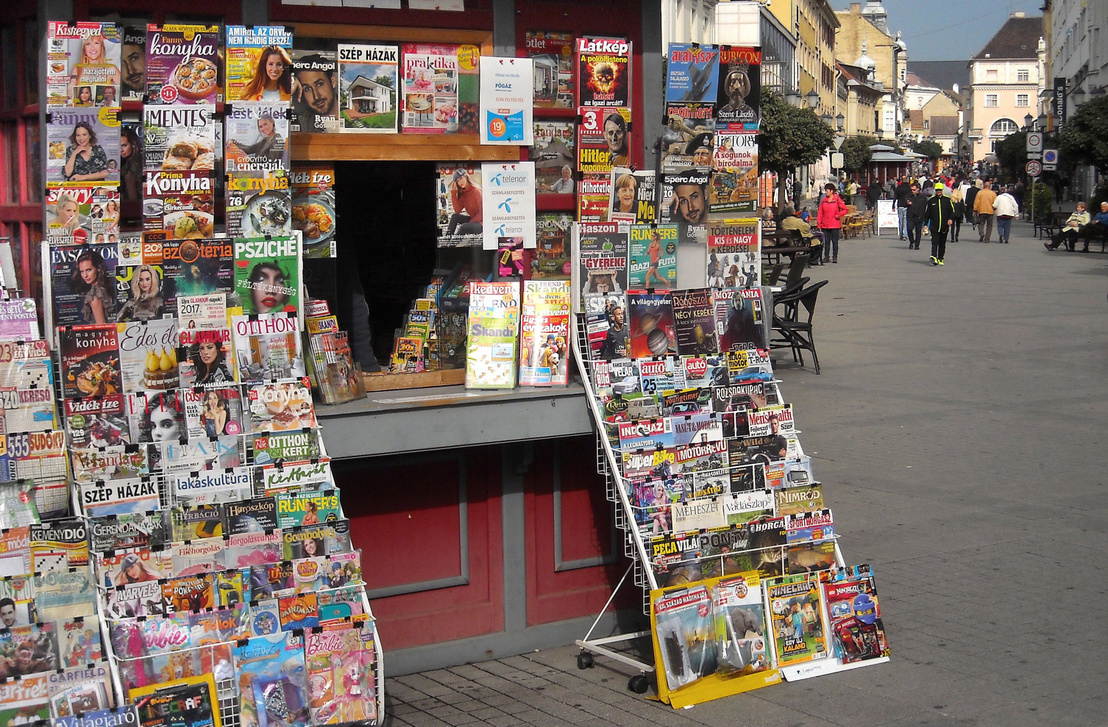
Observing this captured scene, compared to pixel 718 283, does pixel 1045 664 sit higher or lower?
lower

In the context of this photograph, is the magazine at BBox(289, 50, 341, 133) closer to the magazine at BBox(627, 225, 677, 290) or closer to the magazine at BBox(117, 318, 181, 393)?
the magazine at BBox(117, 318, 181, 393)

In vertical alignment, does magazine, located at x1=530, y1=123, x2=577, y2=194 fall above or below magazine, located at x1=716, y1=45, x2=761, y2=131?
below

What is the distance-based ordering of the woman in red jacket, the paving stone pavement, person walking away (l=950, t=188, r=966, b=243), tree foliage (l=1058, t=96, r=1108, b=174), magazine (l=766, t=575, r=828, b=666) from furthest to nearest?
1. person walking away (l=950, t=188, r=966, b=243)
2. tree foliage (l=1058, t=96, r=1108, b=174)
3. the woman in red jacket
4. magazine (l=766, t=575, r=828, b=666)
5. the paving stone pavement

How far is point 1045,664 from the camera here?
5.34 metres

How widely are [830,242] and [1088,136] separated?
869 cm

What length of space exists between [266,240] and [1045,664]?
3953mm

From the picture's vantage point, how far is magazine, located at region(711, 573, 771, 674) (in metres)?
4.91

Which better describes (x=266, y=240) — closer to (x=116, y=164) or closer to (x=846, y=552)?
(x=116, y=164)

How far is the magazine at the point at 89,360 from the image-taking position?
14.2ft

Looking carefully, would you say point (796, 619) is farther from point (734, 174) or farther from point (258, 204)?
point (258, 204)

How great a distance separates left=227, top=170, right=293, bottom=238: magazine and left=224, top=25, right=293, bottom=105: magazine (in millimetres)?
321

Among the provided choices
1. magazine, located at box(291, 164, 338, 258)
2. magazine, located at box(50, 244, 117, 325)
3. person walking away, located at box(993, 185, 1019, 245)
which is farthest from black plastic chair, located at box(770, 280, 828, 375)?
person walking away, located at box(993, 185, 1019, 245)

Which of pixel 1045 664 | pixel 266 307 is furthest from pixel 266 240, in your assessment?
pixel 1045 664

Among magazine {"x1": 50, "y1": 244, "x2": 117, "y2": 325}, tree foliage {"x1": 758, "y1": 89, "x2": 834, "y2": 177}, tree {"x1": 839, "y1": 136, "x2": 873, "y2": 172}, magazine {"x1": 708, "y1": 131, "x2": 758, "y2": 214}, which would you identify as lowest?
magazine {"x1": 50, "y1": 244, "x2": 117, "y2": 325}
